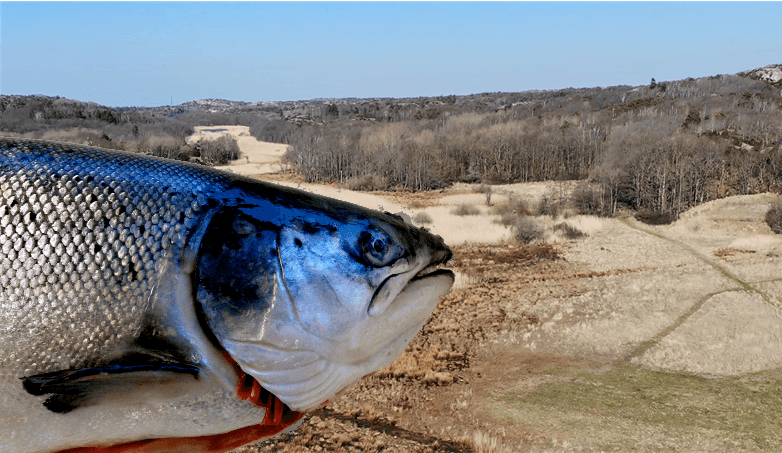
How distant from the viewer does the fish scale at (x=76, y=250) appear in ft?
4.51

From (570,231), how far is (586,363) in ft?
33.7

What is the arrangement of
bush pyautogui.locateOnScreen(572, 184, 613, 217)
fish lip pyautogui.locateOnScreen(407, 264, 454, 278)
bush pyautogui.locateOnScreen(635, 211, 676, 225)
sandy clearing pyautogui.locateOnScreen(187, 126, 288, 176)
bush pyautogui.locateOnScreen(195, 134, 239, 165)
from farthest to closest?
bush pyautogui.locateOnScreen(195, 134, 239, 165), sandy clearing pyautogui.locateOnScreen(187, 126, 288, 176), bush pyautogui.locateOnScreen(572, 184, 613, 217), bush pyautogui.locateOnScreen(635, 211, 676, 225), fish lip pyautogui.locateOnScreen(407, 264, 454, 278)

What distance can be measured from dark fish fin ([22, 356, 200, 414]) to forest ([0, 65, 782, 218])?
15.4 meters

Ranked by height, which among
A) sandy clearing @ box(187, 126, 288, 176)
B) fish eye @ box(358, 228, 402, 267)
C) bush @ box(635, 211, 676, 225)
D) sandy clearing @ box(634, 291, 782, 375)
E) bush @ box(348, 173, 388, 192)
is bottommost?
sandy clearing @ box(634, 291, 782, 375)

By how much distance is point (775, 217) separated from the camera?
18.4 metres

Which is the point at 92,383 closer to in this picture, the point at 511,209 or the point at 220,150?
the point at 511,209

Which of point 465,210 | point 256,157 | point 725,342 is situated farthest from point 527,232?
point 256,157

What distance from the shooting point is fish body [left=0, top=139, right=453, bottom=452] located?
1.38 metres

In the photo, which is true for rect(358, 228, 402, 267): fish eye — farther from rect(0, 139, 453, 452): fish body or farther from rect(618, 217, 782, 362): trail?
rect(618, 217, 782, 362): trail

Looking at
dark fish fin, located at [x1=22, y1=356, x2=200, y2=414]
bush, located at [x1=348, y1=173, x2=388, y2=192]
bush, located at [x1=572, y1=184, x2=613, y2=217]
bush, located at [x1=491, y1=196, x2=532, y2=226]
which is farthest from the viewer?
bush, located at [x1=348, y1=173, x2=388, y2=192]

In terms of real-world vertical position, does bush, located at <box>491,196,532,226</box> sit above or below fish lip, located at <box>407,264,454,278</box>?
below

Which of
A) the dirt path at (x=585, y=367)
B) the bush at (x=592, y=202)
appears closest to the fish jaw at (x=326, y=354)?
the dirt path at (x=585, y=367)

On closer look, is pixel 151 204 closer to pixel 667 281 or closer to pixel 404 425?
pixel 404 425

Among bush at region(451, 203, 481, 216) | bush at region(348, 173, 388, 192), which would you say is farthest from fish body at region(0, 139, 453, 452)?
bush at region(348, 173, 388, 192)
